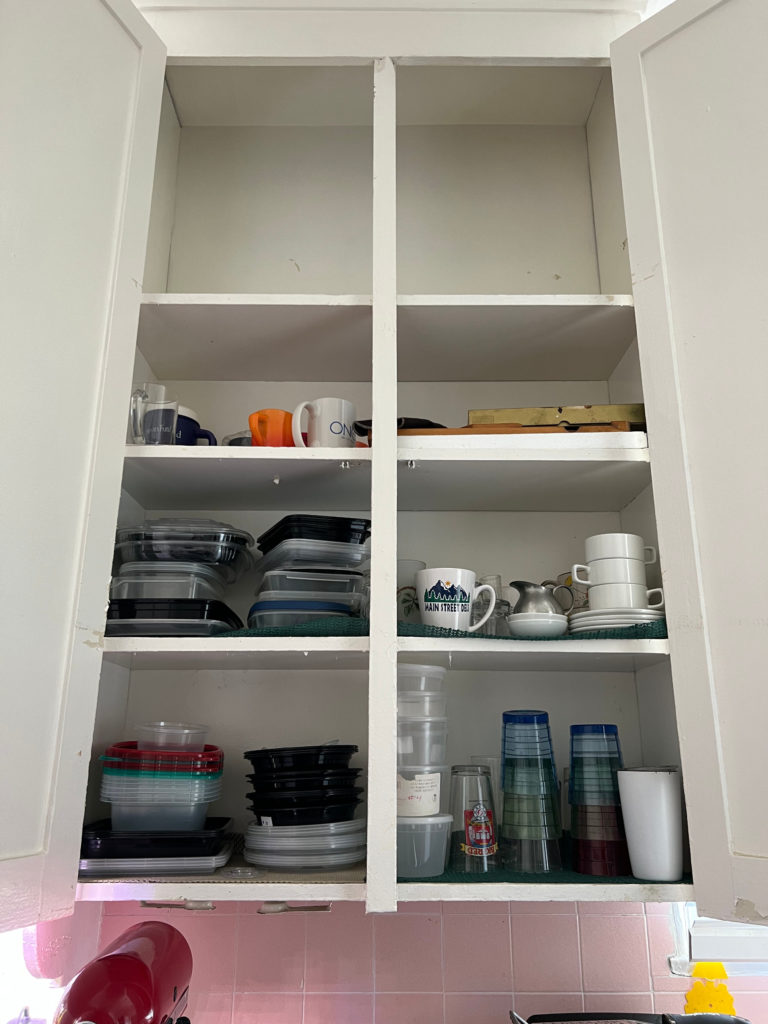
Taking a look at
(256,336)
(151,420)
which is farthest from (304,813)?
(256,336)

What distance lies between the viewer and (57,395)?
116 centimetres

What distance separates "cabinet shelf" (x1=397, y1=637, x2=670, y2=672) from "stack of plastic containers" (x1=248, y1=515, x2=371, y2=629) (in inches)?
5.8

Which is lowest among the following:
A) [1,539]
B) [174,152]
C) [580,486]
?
[1,539]

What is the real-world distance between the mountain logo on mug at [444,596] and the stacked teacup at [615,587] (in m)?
0.20

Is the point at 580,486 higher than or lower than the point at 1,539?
higher

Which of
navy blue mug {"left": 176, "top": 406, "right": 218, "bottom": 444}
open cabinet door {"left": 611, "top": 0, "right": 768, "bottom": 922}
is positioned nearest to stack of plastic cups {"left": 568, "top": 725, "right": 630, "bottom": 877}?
open cabinet door {"left": 611, "top": 0, "right": 768, "bottom": 922}

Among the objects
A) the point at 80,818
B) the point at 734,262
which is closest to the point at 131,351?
the point at 80,818

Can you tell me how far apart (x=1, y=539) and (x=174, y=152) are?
1.18 meters

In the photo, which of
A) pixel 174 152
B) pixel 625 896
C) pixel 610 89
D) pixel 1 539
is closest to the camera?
pixel 1 539

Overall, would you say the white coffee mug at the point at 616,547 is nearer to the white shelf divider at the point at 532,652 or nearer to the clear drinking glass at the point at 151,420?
the white shelf divider at the point at 532,652

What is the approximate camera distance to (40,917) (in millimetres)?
1055

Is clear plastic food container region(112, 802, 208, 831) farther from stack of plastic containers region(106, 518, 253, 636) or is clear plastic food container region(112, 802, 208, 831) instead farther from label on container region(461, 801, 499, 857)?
label on container region(461, 801, 499, 857)

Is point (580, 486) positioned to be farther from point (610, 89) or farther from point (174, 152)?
point (174, 152)

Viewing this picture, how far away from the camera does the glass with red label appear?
123 centimetres
